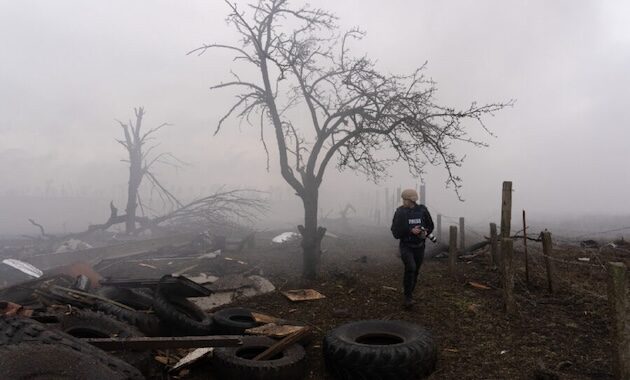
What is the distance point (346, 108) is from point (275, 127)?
81.1 inches

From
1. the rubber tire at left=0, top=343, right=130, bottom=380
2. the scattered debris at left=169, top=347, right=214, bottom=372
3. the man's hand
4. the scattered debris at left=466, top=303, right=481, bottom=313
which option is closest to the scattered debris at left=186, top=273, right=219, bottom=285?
the scattered debris at left=169, top=347, right=214, bottom=372

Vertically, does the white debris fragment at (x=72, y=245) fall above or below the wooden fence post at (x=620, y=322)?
below

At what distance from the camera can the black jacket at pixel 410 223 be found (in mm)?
7156

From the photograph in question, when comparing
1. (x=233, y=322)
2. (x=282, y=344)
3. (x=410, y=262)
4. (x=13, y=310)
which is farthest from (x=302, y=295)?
(x=13, y=310)

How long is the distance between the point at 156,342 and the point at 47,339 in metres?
1.24

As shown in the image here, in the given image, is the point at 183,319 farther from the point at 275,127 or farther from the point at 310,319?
the point at 275,127

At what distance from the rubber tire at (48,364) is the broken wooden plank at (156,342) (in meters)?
0.85

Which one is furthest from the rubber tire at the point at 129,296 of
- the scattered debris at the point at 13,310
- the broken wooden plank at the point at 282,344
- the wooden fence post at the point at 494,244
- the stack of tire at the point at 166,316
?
the wooden fence post at the point at 494,244

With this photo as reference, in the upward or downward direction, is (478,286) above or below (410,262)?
below

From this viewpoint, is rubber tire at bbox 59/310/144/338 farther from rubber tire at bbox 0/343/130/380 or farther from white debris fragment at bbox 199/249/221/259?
white debris fragment at bbox 199/249/221/259

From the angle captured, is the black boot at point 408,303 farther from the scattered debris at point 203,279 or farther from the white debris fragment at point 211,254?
the white debris fragment at point 211,254

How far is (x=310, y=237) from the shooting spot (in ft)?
34.1

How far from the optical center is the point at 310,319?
729 centimetres

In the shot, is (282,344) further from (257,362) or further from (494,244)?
(494,244)
